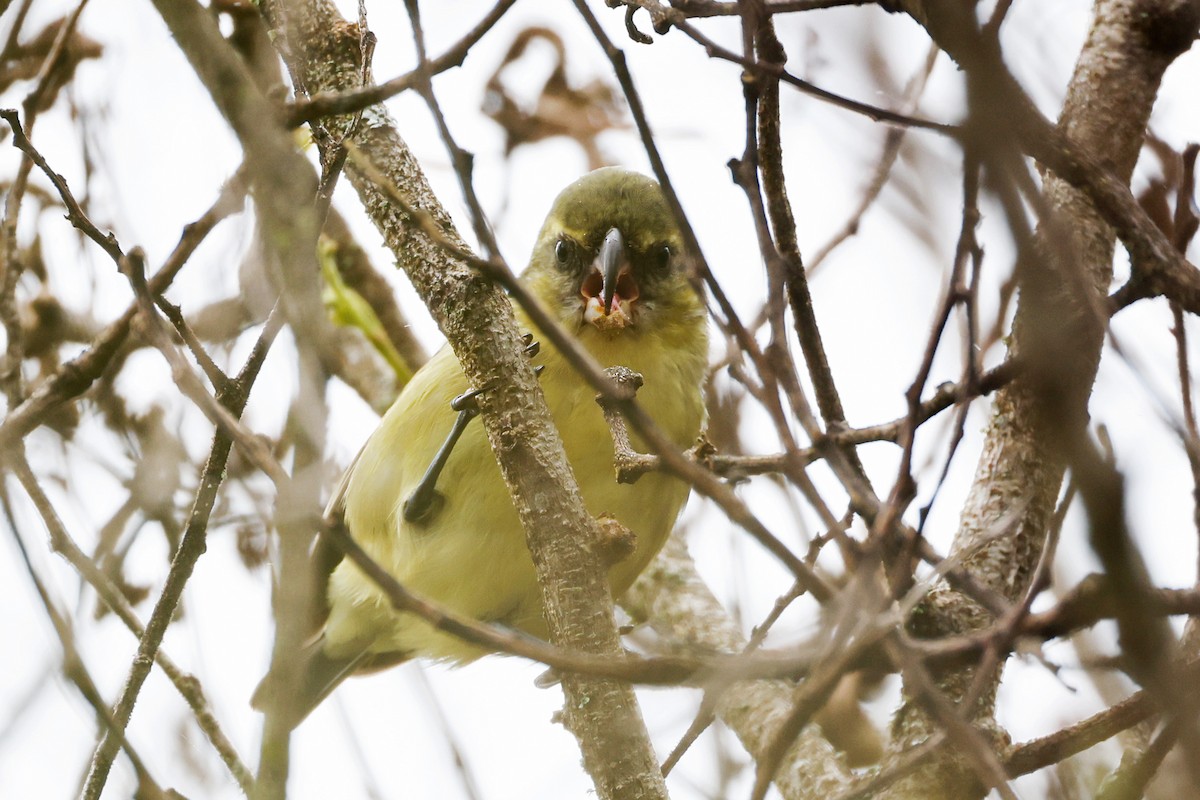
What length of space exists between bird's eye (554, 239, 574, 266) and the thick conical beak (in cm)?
11

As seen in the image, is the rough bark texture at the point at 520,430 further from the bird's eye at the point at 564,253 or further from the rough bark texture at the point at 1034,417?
the bird's eye at the point at 564,253

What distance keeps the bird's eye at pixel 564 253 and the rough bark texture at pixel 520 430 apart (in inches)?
49.5

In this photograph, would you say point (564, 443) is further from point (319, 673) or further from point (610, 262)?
point (319, 673)

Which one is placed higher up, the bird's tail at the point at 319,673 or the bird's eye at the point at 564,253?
the bird's eye at the point at 564,253

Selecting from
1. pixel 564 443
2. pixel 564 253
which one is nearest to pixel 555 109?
pixel 564 253

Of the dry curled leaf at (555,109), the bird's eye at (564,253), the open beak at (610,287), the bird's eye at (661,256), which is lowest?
the open beak at (610,287)

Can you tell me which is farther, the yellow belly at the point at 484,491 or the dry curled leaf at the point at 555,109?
the dry curled leaf at the point at 555,109

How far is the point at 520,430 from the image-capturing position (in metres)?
2.65

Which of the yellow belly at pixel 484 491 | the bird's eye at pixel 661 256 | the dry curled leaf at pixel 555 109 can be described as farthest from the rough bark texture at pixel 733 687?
the dry curled leaf at pixel 555 109

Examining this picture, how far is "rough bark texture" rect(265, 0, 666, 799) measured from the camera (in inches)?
98.4

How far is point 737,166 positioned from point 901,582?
729mm

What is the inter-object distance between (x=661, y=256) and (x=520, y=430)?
172cm

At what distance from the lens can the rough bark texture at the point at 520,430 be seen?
250 centimetres

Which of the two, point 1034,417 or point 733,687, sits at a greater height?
point 1034,417
